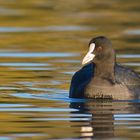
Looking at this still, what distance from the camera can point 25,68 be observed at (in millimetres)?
16812

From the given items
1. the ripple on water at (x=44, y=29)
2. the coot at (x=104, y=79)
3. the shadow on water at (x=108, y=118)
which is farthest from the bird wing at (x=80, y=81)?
the ripple on water at (x=44, y=29)

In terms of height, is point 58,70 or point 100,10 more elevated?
point 100,10

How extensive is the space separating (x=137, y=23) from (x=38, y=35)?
287cm

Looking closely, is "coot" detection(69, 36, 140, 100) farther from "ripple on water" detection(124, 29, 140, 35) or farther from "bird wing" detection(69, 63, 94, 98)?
"ripple on water" detection(124, 29, 140, 35)

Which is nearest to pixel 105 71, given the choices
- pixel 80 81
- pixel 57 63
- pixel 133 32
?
pixel 80 81

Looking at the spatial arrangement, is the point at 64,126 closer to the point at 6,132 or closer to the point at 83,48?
the point at 6,132

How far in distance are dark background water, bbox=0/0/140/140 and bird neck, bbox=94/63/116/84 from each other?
→ 1.94ft

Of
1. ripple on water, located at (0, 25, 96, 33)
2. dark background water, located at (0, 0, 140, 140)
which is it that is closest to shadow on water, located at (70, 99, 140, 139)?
dark background water, located at (0, 0, 140, 140)

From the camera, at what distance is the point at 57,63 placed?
56.9 ft

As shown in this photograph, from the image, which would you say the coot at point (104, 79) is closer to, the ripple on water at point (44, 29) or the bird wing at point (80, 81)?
the bird wing at point (80, 81)

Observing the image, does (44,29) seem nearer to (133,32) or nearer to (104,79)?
(133,32)

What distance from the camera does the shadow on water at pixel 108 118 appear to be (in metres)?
11.4

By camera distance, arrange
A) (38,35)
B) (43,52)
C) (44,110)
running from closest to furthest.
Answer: (44,110)
(43,52)
(38,35)

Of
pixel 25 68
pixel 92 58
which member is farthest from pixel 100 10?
pixel 92 58
